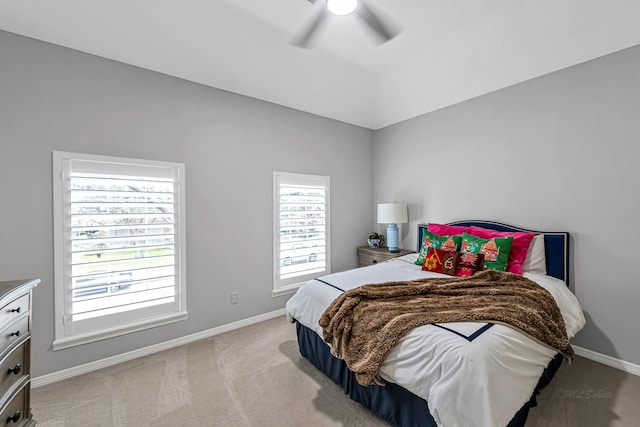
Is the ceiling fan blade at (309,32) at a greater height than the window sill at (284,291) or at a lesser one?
greater

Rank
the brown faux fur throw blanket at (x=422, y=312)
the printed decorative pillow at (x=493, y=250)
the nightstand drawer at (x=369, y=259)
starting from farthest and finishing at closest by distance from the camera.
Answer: the nightstand drawer at (x=369, y=259), the printed decorative pillow at (x=493, y=250), the brown faux fur throw blanket at (x=422, y=312)

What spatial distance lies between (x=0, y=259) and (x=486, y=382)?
10.8 feet

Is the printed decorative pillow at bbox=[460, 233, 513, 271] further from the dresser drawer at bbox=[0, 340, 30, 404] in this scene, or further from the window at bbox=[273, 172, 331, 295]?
the dresser drawer at bbox=[0, 340, 30, 404]

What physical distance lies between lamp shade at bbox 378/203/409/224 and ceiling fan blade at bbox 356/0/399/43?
214 centimetres

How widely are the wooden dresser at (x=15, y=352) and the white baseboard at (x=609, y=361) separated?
404 centimetres

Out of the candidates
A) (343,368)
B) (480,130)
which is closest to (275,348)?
(343,368)

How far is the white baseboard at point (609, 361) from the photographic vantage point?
234 cm

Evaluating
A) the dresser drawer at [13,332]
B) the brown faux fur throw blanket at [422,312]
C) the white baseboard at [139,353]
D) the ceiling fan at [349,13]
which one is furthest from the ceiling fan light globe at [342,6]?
the white baseboard at [139,353]

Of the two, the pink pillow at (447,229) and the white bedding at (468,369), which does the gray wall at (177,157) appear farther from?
the white bedding at (468,369)

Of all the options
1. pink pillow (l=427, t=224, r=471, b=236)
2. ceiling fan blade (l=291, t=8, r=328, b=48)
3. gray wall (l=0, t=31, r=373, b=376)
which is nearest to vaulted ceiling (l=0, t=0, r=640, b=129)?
ceiling fan blade (l=291, t=8, r=328, b=48)

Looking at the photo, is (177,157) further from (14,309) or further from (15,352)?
(15,352)

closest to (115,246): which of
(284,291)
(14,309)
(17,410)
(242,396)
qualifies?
(14,309)

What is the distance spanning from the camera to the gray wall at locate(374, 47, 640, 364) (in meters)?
2.38

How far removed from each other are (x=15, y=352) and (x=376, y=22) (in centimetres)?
289
